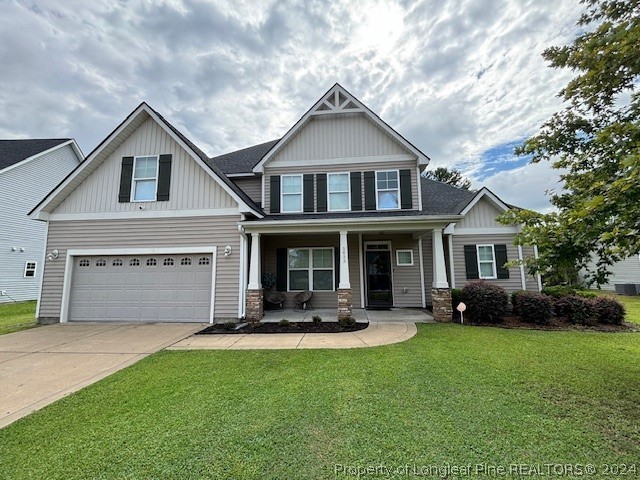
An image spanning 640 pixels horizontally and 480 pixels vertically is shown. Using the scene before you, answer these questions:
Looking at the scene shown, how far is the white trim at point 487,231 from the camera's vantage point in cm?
1145

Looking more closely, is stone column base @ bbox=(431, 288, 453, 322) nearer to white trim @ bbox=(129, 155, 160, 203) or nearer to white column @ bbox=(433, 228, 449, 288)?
white column @ bbox=(433, 228, 449, 288)

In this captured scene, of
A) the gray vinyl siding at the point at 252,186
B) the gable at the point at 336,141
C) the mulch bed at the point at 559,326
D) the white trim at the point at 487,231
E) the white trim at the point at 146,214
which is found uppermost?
the gable at the point at 336,141

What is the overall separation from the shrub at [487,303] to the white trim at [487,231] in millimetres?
3340

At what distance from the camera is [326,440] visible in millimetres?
2859

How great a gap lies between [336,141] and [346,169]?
122 cm

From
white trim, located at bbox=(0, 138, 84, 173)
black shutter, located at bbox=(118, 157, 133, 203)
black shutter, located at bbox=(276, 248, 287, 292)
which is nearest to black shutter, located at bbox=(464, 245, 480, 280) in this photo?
black shutter, located at bbox=(276, 248, 287, 292)

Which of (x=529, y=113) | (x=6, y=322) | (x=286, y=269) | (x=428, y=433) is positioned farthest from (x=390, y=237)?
(x=6, y=322)

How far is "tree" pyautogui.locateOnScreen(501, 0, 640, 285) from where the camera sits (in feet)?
9.51

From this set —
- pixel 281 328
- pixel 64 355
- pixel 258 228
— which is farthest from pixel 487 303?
pixel 64 355

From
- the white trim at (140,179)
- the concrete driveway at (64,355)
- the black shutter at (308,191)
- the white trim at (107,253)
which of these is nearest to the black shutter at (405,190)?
the black shutter at (308,191)

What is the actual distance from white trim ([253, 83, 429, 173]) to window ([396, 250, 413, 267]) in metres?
3.50

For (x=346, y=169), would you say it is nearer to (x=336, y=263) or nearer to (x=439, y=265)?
(x=336, y=263)

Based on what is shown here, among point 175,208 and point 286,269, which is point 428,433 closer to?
point 286,269

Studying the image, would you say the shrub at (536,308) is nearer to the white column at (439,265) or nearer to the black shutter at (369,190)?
the white column at (439,265)
